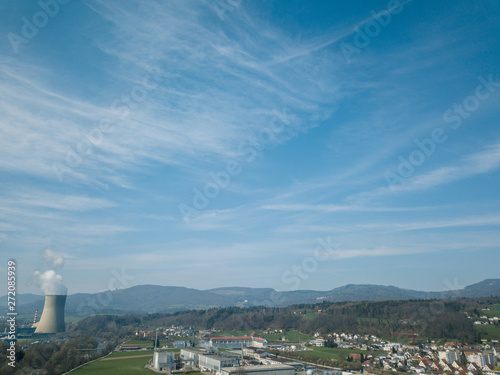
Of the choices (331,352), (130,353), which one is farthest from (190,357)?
(331,352)

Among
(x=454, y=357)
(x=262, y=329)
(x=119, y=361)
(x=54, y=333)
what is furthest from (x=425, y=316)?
(x=54, y=333)

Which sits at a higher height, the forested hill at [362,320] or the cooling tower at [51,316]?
the cooling tower at [51,316]

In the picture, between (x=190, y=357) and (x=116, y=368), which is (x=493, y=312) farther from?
(x=116, y=368)

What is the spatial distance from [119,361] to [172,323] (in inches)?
1706

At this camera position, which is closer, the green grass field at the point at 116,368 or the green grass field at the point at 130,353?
the green grass field at the point at 116,368

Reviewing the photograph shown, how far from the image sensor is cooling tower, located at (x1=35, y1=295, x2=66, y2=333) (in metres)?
34.6

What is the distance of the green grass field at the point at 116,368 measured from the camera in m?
25.6

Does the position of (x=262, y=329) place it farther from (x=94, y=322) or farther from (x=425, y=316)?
(x=94, y=322)

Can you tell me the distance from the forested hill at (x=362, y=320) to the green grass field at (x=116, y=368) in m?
29.8

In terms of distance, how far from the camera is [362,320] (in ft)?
177

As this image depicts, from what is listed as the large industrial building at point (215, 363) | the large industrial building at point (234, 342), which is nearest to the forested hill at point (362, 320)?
the large industrial building at point (234, 342)

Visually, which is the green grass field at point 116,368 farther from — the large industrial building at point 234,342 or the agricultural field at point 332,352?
the agricultural field at point 332,352

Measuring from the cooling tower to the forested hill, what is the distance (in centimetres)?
2825

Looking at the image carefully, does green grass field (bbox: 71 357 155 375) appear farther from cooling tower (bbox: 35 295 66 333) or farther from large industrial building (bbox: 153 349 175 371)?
cooling tower (bbox: 35 295 66 333)
